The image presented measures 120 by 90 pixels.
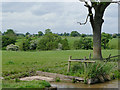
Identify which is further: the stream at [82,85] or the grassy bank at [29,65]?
the grassy bank at [29,65]

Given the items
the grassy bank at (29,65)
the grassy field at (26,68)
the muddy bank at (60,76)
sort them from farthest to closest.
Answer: the grassy bank at (29,65), the muddy bank at (60,76), the grassy field at (26,68)

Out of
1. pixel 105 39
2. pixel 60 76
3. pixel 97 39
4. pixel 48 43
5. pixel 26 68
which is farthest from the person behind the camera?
pixel 105 39

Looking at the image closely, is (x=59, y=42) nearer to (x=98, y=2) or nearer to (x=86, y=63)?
(x=98, y=2)

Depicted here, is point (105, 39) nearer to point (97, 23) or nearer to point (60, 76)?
point (97, 23)

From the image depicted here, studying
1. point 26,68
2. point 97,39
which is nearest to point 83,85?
point 26,68

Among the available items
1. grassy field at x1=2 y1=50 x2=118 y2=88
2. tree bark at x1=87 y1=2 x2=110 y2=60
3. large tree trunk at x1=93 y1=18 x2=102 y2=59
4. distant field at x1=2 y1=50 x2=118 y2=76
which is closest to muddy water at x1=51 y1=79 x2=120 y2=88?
grassy field at x1=2 y1=50 x2=118 y2=88

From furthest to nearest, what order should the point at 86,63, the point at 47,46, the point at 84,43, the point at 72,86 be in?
the point at 84,43 < the point at 47,46 < the point at 86,63 < the point at 72,86

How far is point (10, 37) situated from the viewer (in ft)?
230

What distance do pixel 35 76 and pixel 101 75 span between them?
416 cm

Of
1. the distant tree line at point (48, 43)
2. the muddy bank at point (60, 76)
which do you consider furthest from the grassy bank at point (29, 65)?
the distant tree line at point (48, 43)

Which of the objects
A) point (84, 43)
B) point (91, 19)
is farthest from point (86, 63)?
point (84, 43)

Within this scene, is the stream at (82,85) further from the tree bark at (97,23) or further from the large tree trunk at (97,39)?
the tree bark at (97,23)

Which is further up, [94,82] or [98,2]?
[98,2]

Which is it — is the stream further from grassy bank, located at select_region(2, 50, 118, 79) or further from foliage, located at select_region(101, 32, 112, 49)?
foliage, located at select_region(101, 32, 112, 49)
